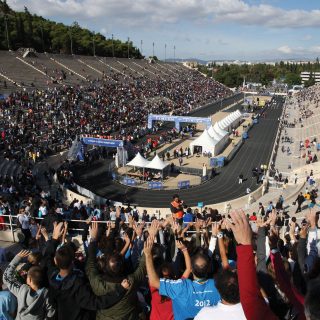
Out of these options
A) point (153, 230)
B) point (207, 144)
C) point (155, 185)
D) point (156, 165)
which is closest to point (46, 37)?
point (207, 144)

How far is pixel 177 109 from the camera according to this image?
63.1 meters

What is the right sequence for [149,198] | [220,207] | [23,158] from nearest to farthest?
[220,207], [149,198], [23,158]

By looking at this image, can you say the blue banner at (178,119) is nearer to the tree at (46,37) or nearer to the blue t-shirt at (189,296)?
the blue t-shirt at (189,296)

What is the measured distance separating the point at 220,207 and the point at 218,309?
66.1 feet

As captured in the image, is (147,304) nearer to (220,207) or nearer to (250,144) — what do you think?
(220,207)

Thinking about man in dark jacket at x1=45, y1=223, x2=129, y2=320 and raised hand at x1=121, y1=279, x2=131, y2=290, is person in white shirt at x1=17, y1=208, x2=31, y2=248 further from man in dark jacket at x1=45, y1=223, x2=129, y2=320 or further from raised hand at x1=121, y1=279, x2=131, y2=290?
raised hand at x1=121, y1=279, x2=131, y2=290

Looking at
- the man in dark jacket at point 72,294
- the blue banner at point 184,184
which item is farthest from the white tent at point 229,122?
the man in dark jacket at point 72,294

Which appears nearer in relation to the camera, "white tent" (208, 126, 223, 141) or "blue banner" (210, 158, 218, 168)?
"blue banner" (210, 158, 218, 168)

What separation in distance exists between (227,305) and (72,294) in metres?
1.82

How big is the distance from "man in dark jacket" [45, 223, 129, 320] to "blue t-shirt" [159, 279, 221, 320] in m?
0.52

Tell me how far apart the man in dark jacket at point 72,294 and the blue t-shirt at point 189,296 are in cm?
52

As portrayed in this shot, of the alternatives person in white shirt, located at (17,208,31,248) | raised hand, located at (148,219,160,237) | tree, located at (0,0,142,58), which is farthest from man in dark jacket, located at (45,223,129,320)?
tree, located at (0,0,142,58)

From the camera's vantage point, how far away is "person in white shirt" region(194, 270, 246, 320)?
274 centimetres

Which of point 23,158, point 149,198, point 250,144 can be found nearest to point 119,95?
point 250,144
